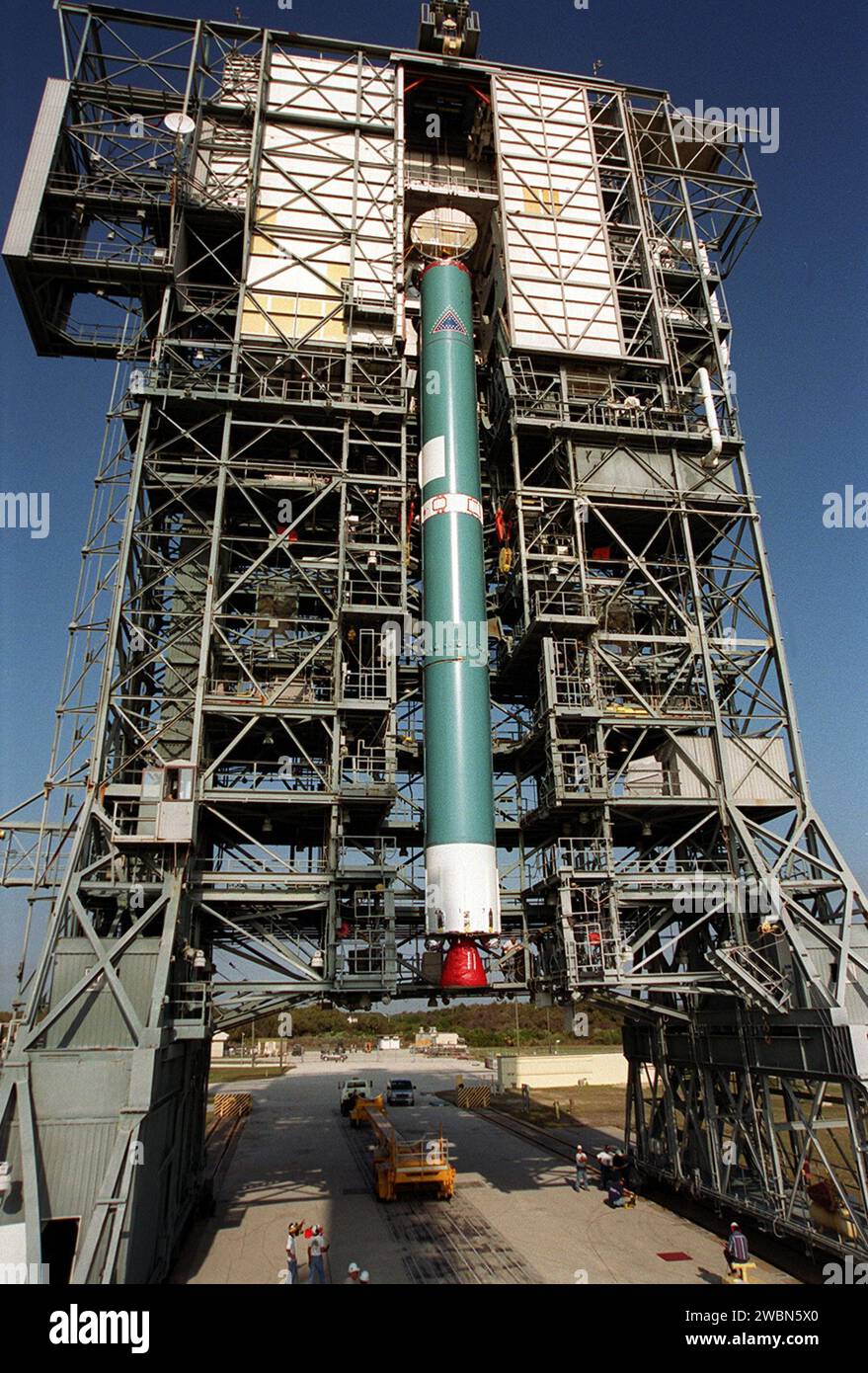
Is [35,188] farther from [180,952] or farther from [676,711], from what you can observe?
[676,711]

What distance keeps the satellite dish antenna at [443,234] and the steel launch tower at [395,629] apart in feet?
4.30

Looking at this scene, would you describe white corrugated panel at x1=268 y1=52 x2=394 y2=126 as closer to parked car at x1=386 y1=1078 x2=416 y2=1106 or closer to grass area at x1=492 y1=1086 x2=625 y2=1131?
grass area at x1=492 y1=1086 x2=625 y2=1131

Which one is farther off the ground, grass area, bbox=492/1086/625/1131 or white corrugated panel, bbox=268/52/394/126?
white corrugated panel, bbox=268/52/394/126

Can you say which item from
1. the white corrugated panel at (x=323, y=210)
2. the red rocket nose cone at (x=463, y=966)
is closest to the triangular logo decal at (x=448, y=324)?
the white corrugated panel at (x=323, y=210)

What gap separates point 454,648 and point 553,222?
723 inches

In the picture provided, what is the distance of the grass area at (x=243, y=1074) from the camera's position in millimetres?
68438

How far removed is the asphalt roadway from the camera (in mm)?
18656

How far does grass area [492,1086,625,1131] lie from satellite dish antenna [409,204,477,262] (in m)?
37.6

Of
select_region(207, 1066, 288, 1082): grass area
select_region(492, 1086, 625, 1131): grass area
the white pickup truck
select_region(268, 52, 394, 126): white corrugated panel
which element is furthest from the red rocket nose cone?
select_region(207, 1066, 288, 1082): grass area

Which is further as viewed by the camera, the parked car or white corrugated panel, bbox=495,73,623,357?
the parked car

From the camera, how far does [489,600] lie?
102 feet

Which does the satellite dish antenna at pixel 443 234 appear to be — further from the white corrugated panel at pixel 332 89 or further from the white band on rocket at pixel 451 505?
the white band on rocket at pixel 451 505
